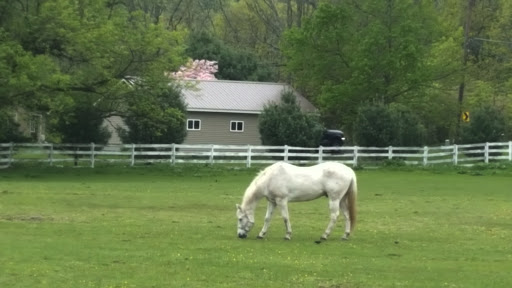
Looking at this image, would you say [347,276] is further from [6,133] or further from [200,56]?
[200,56]

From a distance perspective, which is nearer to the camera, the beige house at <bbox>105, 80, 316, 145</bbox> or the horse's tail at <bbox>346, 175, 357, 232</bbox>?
the horse's tail at <bbox>346, 175, 357, 232</bbox>

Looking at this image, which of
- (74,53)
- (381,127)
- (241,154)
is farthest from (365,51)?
(74,53)

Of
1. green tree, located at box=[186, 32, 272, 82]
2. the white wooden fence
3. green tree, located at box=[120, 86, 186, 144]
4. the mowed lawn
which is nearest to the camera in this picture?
the mowed lawn

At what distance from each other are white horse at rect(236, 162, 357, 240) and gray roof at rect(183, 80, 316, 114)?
31.8 meters

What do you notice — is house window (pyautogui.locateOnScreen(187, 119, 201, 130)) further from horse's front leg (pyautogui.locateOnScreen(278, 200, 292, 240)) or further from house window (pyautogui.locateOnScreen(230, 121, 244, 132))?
horse's front leg (pyautogui.locateOnScreen(278, 200, 292, 240))

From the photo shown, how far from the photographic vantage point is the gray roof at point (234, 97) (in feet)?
156

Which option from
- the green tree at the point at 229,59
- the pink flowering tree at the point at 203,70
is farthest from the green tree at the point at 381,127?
the green tree at the point at 229,59

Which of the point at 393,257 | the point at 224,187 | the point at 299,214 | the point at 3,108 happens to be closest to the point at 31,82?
the point at 3,108

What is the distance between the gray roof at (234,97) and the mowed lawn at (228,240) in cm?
2086

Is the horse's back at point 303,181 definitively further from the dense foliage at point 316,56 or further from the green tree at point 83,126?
the green tree at point 83,126

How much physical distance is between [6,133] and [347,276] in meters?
26.2

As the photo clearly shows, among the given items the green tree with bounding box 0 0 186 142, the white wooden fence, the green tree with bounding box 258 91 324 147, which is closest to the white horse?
the green tree with bounding box 0 0 186 142

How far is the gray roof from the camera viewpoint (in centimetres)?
4762

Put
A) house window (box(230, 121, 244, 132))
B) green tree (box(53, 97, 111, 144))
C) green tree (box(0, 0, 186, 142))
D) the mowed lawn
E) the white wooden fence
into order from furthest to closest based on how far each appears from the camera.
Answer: house window (box(230, 121, 244, 132))
green tree (box(53, 97, 111, 144))
the white wooden fence
green tree (box(0, 0, 186, 142))
the mowed lawn
